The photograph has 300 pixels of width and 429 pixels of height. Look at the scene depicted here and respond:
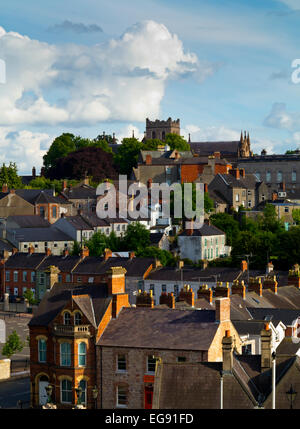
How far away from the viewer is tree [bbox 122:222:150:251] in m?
104

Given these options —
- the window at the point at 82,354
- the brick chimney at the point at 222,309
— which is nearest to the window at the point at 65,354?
the window at the point at 82,354

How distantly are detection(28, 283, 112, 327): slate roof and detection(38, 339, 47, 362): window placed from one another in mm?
921

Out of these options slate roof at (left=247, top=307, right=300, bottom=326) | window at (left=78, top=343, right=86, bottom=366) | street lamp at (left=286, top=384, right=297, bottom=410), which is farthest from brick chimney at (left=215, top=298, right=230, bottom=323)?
slate roof at (left=247, top=307, right=300, bottom=326)

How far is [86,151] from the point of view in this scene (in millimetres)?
156750

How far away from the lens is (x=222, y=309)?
42.2 metres

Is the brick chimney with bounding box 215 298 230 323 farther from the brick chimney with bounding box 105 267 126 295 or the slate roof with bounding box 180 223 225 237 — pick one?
the slate roof with bounding box 180 223 225 237

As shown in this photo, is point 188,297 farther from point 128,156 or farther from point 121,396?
point 128,156

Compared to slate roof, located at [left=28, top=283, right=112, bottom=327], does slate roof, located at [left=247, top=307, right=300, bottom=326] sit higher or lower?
lower

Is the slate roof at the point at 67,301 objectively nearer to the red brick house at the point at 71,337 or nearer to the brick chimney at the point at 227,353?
the red brick house at the point at 71,337

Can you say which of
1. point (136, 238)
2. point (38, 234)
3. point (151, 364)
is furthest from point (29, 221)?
point (151, 364)

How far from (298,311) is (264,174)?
343ft

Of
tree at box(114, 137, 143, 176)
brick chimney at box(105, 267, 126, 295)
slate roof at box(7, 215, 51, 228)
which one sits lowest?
brick chimney at box(105, 267, 126, 295)
